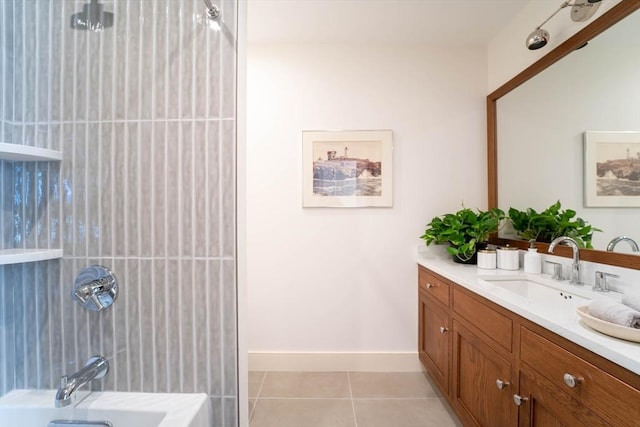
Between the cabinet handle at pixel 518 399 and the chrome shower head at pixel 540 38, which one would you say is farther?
the chrome shower head at pixel 540 38

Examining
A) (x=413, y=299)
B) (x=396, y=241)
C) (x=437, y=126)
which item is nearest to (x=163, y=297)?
(x=396, y=241)

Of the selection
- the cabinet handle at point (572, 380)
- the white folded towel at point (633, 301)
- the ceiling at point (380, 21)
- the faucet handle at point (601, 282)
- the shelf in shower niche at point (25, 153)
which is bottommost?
the cabinet handle at point (572, 380)

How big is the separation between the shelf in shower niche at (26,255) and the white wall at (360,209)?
128 centimetres

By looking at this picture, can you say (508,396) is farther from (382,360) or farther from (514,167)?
(514,167)

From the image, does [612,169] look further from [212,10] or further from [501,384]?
[212,10]

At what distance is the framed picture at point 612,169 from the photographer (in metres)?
Result: 1.19

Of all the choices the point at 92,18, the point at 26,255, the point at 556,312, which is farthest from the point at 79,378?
the point at 556,312

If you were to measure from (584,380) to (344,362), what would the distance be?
5.28 ft

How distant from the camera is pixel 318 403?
173 centimetres

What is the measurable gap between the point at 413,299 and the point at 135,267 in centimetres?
189

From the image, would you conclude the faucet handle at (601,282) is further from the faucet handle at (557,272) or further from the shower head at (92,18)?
the shower head at (92,18)

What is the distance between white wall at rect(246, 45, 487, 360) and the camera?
2.13m

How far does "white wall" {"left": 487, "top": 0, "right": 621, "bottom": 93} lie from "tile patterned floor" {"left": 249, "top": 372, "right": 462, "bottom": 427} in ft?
7.51

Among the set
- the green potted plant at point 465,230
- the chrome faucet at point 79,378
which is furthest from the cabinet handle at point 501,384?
the chrome faucet at point 79,378
